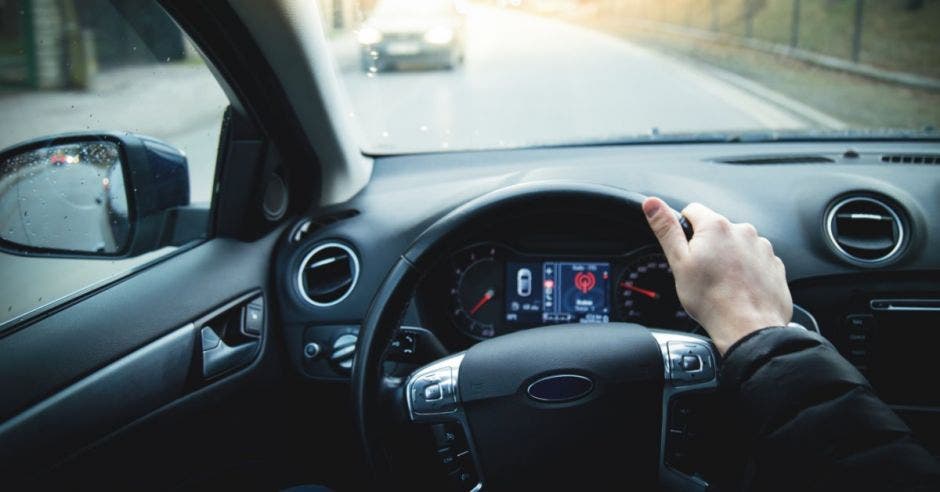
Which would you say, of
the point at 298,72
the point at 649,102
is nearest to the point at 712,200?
the point at 298,72

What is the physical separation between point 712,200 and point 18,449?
2.24 metres

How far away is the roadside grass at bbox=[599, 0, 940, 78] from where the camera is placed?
1378 centimetres

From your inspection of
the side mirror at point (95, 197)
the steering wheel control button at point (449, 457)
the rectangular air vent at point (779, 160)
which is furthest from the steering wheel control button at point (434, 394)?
the rectangular air vent at point (779, 160)

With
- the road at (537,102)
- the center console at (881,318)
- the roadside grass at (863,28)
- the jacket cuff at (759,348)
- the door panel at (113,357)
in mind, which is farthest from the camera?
the roadside grass at (863,28)

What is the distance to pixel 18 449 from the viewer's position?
1882mm

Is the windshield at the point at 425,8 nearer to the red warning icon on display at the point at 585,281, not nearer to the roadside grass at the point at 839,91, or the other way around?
the red warning icon on display at the point at 585,281

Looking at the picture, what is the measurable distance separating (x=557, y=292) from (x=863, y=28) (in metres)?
15.0

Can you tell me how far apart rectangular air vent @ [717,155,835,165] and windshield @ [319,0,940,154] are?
7.5 inches

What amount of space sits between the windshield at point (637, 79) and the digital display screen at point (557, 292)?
816mm

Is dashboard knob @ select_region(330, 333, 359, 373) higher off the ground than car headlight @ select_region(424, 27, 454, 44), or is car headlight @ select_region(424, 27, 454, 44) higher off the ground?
car headlight @ select_region(424, 27, 454, 44)

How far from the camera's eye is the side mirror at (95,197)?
2092mm

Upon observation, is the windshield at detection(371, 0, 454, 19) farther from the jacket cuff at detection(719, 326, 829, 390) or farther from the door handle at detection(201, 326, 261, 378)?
the jacket cuff at detection(719, 326, 829, 390)

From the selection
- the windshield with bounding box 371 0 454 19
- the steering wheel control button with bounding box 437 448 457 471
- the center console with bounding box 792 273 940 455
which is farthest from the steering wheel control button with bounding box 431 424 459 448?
the windshield with bounding box 371 0 454 19

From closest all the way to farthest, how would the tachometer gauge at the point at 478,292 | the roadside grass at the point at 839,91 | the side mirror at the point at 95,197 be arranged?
the side mirror at the point at 95,197 → the tachometer gauge at the point at 478,292 → the roadside grass at the point at 839,91
